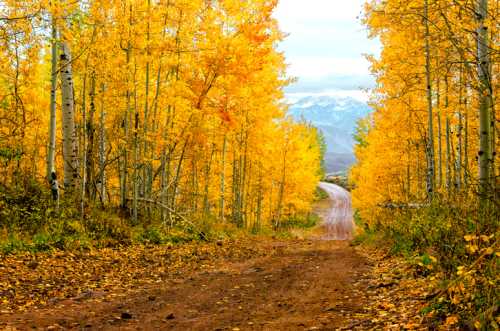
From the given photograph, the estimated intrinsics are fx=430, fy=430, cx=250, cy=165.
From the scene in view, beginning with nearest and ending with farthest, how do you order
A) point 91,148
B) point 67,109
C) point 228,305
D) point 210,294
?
point 228,305, point 210,294, point 67,109, point 91,148

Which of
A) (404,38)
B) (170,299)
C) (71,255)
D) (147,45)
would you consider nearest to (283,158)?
(404,38)

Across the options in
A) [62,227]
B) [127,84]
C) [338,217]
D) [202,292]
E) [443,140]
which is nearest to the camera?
[202,292]

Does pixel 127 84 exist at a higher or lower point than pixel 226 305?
higher

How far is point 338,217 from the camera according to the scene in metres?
52.7

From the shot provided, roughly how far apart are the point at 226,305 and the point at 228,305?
0.03 meters

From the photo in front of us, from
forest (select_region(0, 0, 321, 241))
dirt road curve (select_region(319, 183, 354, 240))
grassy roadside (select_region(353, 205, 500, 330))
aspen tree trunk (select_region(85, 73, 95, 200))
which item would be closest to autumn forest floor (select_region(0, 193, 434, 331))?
grassy roadside (select_region(353, 205, 500, 330))

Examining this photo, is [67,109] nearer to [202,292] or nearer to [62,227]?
[62,227]

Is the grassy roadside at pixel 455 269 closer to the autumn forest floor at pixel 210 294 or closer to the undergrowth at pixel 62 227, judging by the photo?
the autumn forest floor at pixel 210 294

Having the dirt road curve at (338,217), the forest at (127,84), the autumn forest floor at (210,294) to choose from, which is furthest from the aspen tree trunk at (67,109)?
the dirt road curve at (338,217)

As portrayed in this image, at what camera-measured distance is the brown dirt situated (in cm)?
560

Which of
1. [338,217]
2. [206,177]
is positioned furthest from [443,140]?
[338,217]

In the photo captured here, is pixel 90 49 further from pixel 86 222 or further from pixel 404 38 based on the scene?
pixel 404 38

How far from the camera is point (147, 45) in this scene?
12.9 m

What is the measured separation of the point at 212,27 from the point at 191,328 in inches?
417
